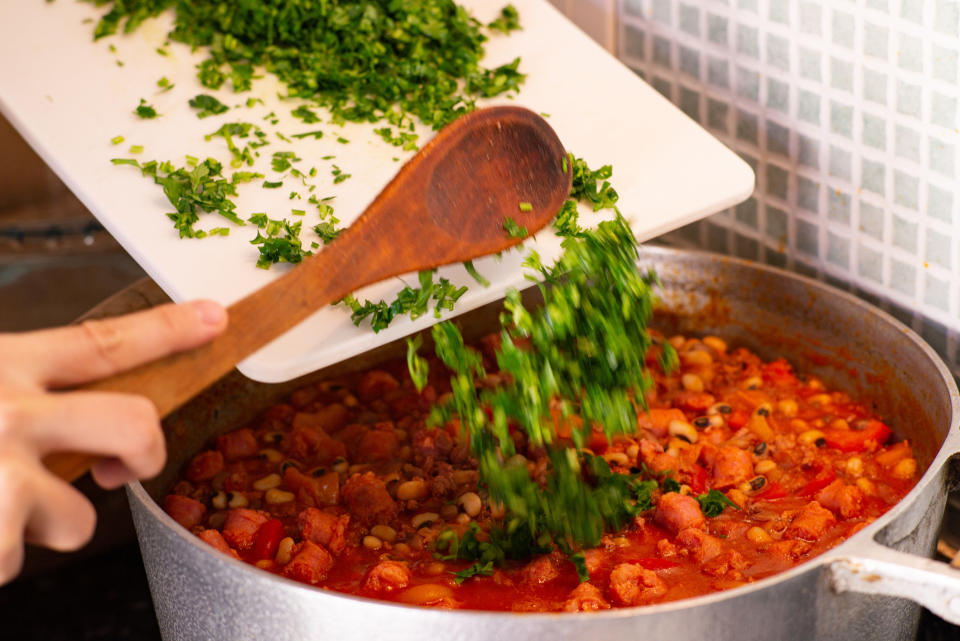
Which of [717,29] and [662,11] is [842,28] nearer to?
[717,29]

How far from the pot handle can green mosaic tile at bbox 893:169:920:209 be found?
0.58 m

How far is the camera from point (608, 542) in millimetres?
1306

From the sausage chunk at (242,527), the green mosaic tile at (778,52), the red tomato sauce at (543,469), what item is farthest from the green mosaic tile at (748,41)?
the sausage chunk at (242,527)

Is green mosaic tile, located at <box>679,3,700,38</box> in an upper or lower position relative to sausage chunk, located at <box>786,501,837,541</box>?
upper

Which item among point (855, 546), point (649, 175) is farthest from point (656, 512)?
point (649, 175)

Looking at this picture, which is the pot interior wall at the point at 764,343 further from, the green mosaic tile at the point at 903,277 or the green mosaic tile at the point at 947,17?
the green mosaic tile at the point at 947,17

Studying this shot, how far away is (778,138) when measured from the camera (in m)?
1.59

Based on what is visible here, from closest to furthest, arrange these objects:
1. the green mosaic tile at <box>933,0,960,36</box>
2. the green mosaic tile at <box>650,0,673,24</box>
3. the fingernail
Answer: the fingernail, the green mosaic tile at <box>933,0,960,36</box>, the green mosaic tile at <box>650,0,673,24</box>

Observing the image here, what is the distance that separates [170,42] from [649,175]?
2.64 feet

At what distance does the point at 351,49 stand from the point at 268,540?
30.1 inches

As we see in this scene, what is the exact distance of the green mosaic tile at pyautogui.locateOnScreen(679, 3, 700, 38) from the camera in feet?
5.41

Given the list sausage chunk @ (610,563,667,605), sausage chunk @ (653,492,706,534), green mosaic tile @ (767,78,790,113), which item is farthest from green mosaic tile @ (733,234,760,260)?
sausage chunk @ (610,563,667,605)

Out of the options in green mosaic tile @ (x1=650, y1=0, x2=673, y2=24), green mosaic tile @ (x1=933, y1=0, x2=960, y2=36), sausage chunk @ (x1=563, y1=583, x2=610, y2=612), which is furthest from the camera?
green mosaic tile @ (x1=650, y1=0, x2=673, y2=24)

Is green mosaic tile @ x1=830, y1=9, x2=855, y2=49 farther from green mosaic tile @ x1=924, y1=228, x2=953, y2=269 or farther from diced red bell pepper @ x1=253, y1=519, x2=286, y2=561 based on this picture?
diced red bell pepper @ x1=253, y1=519, x2=286, y2=561
